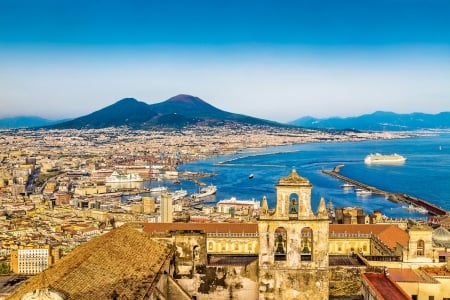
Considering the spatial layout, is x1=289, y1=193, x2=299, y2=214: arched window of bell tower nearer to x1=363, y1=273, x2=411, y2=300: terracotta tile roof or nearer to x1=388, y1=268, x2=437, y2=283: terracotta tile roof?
x1=363, y1=273, x2=411, y2=300: terracotta tile roof

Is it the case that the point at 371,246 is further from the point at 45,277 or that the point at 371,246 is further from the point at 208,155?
the point at 208,155

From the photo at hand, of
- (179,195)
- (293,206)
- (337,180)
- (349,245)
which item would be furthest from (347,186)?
(293,206)

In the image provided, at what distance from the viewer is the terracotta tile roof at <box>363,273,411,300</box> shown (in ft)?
37.4

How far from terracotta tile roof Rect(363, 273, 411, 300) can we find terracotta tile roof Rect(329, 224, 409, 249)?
10170 mm

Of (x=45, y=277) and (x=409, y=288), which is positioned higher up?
(x=45, y=277)

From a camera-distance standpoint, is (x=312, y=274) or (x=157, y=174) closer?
(x=312, y=274)

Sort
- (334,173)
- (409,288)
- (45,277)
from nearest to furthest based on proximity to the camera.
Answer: (45,277) < (409,288) < (334,173)

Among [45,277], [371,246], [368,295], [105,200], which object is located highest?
[45,277]

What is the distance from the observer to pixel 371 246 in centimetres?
2480

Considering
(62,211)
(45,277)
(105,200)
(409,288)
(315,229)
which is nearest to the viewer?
(45,277)

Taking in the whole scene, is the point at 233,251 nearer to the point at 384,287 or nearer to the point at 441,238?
the point at 441,238

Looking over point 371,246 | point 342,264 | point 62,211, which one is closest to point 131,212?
point 62,211

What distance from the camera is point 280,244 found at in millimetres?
14695

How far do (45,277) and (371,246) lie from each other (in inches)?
707
